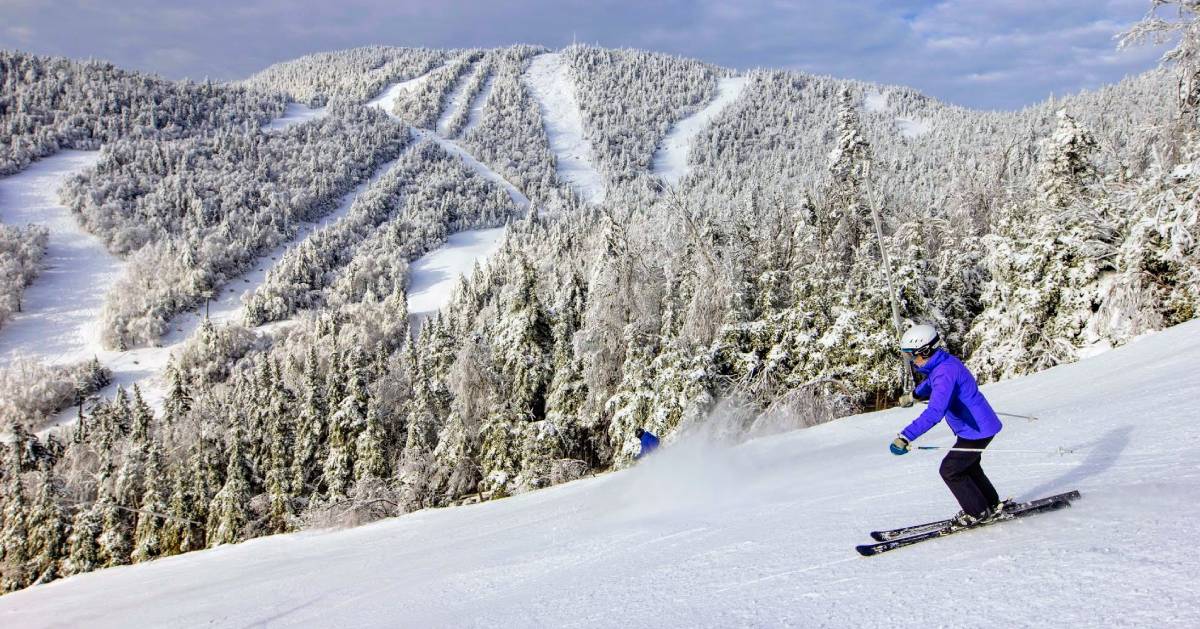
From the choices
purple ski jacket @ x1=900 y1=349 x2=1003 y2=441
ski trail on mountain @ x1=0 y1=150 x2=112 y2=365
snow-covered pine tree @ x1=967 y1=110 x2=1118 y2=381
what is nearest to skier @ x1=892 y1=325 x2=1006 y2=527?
purple ski jacket @ x1=900 y1=349 x2=1003 y2=441

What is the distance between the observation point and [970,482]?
5.96 meters

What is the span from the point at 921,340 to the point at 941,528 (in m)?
1.70

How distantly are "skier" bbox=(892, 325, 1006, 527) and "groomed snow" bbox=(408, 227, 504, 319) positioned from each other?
13629 cm

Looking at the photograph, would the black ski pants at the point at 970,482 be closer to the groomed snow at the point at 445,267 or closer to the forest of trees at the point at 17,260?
the groomed snow at the point at 445,267

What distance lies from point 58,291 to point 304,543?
179167 mm

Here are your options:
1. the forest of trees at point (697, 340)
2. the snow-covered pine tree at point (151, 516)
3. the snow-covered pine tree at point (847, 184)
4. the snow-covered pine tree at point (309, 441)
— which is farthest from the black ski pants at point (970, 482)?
the snow-covered pine tree at point (151, 516)

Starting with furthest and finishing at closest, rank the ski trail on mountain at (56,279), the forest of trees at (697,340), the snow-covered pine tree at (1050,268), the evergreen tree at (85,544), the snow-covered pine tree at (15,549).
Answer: the ski trail on mountain at (56,279) < the snow-covered pine tree at (15,549) < the evergreen tree at (85,544) < the snow-covered pine tree at (1050,268) < the forest of trees at (697,340)

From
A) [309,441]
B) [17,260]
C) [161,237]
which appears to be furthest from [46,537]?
[161,237]

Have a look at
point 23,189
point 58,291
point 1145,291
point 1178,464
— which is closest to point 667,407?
point 1145,291

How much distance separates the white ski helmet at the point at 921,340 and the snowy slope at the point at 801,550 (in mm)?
1665

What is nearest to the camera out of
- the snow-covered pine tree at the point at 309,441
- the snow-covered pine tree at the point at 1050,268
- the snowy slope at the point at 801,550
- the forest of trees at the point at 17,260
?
the snowy slope at the point at 801,550

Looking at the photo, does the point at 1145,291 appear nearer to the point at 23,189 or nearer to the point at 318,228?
the point at 318,228

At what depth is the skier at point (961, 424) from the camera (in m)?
5.89

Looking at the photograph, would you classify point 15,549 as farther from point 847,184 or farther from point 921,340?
point 921,340
